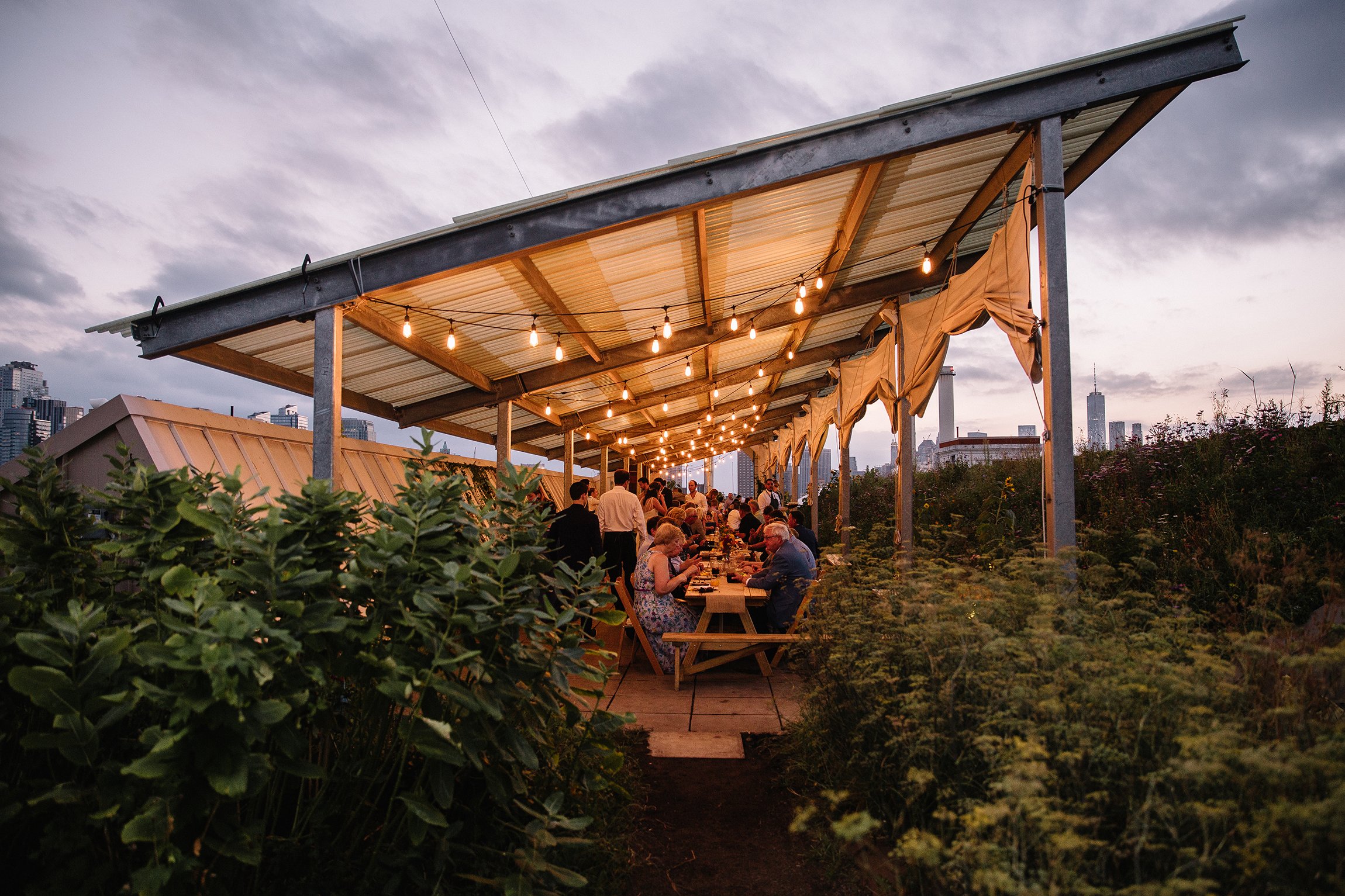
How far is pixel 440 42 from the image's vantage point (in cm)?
773

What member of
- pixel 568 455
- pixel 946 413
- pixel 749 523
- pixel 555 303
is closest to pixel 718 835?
pixel 555 303

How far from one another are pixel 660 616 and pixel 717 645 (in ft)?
1.78

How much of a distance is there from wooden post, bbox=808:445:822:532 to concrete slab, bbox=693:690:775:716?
32.4 ft

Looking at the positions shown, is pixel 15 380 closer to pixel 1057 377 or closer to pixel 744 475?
pixel 744 475

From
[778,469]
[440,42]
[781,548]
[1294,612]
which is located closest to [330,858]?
[781,548]

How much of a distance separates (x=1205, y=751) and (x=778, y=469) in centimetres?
2524

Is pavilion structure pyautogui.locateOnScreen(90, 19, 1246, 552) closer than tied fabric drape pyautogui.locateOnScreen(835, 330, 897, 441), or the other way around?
pavilion structure pyautogui.locateOnScreen(90, 19, 1246, 552)

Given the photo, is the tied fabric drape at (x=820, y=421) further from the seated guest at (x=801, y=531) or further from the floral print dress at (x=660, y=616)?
the floral print dress at (x=660, y=616)

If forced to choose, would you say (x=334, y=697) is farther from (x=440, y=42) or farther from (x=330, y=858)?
(x=440, y=42)

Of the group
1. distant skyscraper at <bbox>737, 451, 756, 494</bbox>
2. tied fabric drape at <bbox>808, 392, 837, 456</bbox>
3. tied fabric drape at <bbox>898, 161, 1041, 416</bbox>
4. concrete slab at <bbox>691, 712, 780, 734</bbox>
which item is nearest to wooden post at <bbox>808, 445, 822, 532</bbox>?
tied fabric drape at <bbox>808, 392, 837, 456</bbox>

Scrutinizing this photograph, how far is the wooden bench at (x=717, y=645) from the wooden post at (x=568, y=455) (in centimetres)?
883

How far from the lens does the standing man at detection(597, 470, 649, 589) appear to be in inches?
287

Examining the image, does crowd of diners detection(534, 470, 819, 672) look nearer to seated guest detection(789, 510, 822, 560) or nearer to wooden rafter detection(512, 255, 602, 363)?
seated guest detection(789, 510, 822, 560)

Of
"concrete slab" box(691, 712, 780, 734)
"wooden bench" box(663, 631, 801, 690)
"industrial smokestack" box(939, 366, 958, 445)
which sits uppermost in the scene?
"industrial smokestack" box(939, 366, 958, 445)
